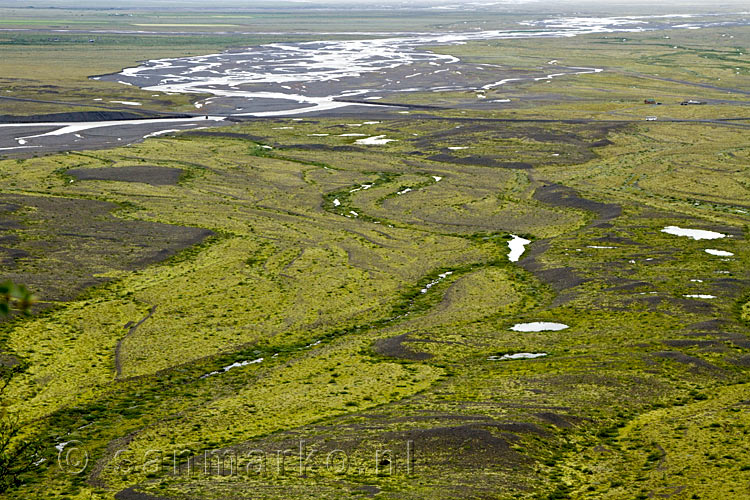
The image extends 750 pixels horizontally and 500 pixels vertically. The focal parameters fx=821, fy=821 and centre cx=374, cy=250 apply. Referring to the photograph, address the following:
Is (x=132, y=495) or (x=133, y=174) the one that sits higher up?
(x=133, y=174)

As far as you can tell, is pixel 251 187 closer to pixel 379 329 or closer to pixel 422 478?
pixel 379 329

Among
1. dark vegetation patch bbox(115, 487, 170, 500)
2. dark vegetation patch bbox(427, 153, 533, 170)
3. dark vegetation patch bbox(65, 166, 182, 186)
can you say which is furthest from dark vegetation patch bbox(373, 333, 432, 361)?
dark vegetation patch bbox(427, 153, 533, 170)

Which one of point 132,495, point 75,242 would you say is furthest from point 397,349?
point 75,242

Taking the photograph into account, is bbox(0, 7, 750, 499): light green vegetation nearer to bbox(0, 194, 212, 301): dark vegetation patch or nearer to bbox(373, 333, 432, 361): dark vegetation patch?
bbox(373, 333, 432, 361): dark vegetation patch

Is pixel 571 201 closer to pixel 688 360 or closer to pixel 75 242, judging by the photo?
pixel 688 360

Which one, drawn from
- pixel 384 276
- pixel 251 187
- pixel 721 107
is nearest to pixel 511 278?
pixel 384 276

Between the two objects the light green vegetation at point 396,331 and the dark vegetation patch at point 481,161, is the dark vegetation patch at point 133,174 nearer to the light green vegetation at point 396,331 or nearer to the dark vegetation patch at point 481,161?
the light green vegetation at point 396,331
